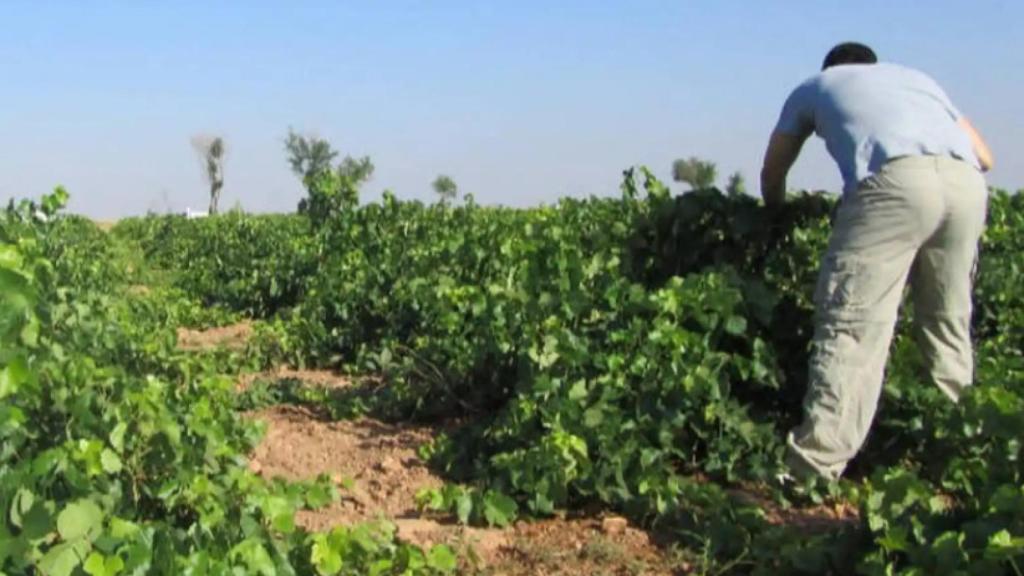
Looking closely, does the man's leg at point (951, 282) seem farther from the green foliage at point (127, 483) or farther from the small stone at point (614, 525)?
the green foliage at point (127, 483)

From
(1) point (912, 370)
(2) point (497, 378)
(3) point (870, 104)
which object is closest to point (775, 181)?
(3) point (870, 104)

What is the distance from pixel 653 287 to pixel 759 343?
84cm

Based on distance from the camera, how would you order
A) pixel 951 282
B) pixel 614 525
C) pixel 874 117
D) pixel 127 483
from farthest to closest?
pixel 951 282 → pixel 874 117 → pixel 614 525 → pixel 127 483

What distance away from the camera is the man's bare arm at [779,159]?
17.3 ft

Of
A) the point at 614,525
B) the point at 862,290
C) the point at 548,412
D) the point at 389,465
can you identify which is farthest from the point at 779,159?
the point at 389,465

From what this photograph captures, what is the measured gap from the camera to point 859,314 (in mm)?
4852

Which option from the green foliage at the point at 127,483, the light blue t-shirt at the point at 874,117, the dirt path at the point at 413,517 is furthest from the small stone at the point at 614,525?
the light blue t-shirt at the point at 874,117

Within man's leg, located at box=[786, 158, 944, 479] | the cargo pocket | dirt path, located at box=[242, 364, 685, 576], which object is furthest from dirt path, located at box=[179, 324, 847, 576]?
the cargo pocket

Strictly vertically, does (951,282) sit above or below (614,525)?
above

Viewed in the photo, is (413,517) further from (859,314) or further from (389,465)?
(859,314)

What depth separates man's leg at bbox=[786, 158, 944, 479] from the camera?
4.84 m

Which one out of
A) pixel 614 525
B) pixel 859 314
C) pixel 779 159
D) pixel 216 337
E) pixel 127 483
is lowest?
pixel 614 525

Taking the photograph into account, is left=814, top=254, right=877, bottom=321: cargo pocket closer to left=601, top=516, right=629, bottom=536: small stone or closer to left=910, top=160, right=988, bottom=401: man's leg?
left=910, top=160, right=988, bottom=401: man's leg

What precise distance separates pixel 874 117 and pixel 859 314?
701 mm
